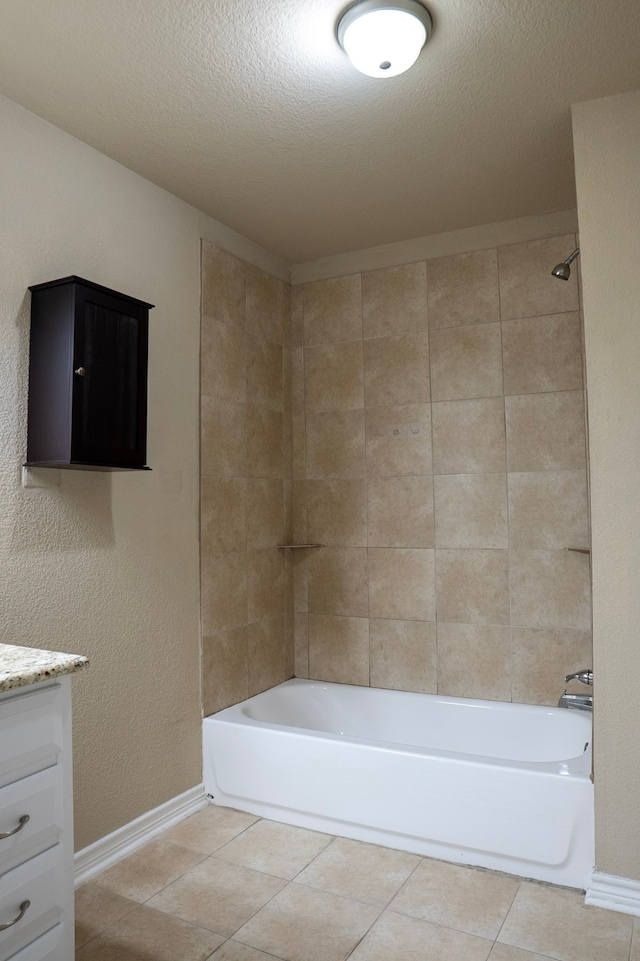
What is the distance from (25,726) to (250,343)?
87.2 inches

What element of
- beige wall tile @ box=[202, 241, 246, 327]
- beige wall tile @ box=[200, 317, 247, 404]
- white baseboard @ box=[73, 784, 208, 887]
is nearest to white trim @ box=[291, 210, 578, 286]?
beige wall tile @ box=[202, 241, 246, 327]

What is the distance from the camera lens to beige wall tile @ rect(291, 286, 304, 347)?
3.56 meters

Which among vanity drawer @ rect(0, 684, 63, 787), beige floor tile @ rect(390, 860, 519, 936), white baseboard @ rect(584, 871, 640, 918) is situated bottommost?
beige floor tile @ rect(390, 860, 519, 936)

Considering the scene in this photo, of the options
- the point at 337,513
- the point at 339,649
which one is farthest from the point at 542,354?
the point at 339,649

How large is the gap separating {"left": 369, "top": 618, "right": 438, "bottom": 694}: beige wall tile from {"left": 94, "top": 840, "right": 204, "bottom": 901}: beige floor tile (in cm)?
120

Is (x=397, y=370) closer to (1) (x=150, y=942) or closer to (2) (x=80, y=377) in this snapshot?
(2) (x=80, y=377)

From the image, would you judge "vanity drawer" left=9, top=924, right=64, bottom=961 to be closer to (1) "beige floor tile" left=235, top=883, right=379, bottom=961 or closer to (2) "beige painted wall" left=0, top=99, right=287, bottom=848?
(1) "beige floor tile" left=235, top=883, right=379, bottom=961

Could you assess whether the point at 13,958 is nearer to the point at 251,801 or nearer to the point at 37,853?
the point at 37,853

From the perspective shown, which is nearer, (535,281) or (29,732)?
(29,732)

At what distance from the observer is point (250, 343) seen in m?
3.23

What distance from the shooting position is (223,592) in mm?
2967

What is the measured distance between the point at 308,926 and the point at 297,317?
8.84 feet

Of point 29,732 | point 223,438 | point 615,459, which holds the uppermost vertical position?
point 223,438

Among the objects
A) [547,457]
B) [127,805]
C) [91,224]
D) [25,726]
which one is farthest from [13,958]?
[547,457]
